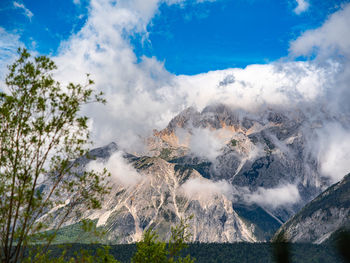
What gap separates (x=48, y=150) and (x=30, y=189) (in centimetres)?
339

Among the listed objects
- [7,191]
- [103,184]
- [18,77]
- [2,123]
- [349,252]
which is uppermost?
[18,77]

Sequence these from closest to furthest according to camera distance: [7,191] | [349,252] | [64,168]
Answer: [349,252] < [7,191] < [64,168]

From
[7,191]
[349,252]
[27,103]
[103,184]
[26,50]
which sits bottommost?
[349,252]

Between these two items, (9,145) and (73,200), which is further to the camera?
(73,200)

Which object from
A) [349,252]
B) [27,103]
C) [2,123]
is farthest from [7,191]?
[349,252]

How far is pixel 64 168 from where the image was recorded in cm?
2856

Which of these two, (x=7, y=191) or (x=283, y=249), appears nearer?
(x=283, y=249)

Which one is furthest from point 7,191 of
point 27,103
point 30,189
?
point 27,103

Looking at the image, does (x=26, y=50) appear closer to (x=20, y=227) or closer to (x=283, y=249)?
(x=20, y=227)

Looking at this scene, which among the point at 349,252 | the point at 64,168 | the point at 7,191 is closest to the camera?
the point at 349,252

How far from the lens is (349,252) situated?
732 inches

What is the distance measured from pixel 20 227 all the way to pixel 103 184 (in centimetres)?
721

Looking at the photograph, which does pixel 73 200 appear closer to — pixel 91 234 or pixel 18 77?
pixel 91 234

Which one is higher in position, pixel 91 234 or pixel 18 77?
pixel 18 77
